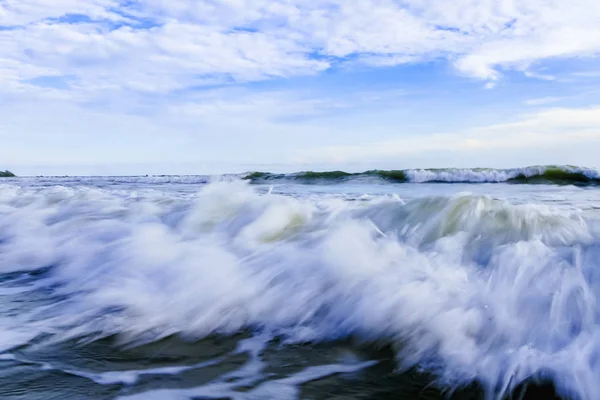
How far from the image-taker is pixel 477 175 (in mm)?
21031

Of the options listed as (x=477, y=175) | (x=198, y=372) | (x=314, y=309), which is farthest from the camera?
(x=477, y=175)

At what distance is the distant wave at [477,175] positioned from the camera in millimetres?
18375

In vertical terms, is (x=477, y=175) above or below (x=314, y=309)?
above

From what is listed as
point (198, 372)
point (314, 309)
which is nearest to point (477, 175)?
point (314, 309)

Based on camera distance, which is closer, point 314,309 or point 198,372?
point 198,372

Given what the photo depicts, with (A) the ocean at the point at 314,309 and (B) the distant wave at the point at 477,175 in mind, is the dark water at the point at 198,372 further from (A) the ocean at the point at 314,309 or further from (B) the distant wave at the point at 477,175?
(B) the distant wave at the point at 477,175

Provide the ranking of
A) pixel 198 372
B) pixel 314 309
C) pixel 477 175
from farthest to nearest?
pixel 477 175
pixel 314 309
pixel 198 372

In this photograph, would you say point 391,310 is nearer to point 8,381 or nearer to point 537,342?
point 537,342

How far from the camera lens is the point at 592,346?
80.4 inches

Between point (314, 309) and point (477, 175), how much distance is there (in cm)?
1948

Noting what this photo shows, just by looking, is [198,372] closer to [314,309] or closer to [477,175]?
[314,309]

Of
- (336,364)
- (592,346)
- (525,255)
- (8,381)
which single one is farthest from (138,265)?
(592,346)

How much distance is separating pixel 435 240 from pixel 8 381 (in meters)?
2.88

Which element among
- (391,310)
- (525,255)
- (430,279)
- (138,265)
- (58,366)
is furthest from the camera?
(138,265)
